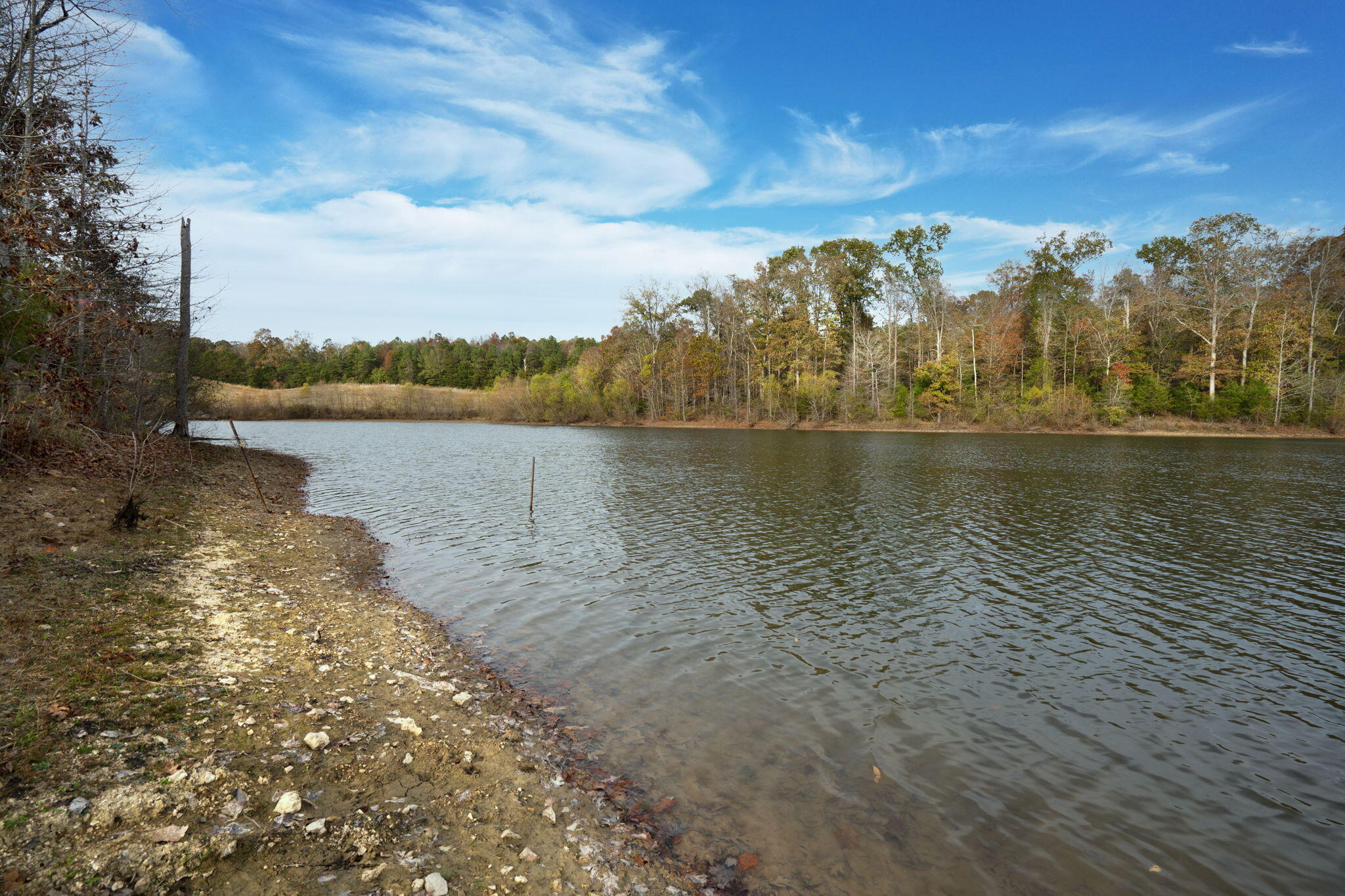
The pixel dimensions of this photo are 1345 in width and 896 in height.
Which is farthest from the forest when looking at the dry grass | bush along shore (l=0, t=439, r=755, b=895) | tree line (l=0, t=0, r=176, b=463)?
bush along shore (l=0, t=439, r=755, b=895)

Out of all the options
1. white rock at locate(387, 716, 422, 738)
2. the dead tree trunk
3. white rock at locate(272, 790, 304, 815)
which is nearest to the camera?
white rock at locate(272, 790, 304, 815)

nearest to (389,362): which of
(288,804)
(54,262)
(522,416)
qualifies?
(522,416)

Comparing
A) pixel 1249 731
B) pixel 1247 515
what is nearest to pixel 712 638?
pixel 1249 731

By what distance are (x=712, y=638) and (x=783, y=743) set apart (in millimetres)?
3239

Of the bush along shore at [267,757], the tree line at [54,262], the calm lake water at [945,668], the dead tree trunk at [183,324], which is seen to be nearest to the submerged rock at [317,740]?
the bush along shore at [267,757]

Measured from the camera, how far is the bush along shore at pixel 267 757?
3.98 m

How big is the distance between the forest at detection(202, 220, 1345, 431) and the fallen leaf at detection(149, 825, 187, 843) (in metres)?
56.1

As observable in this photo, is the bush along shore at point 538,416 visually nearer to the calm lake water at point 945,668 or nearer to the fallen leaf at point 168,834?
the calm lake water at point 945,668

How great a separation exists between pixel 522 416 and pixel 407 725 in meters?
94.1

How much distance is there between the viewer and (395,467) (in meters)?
34.9

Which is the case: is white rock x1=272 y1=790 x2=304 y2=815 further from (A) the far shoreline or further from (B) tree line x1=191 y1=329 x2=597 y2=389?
(B) tree line x1=191 y1=329 x2=597 y2=389

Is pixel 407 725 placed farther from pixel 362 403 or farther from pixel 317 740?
pixel 362 403

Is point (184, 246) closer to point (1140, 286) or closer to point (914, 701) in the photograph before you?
point (914, 701)

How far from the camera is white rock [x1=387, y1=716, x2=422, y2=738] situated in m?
6.31
